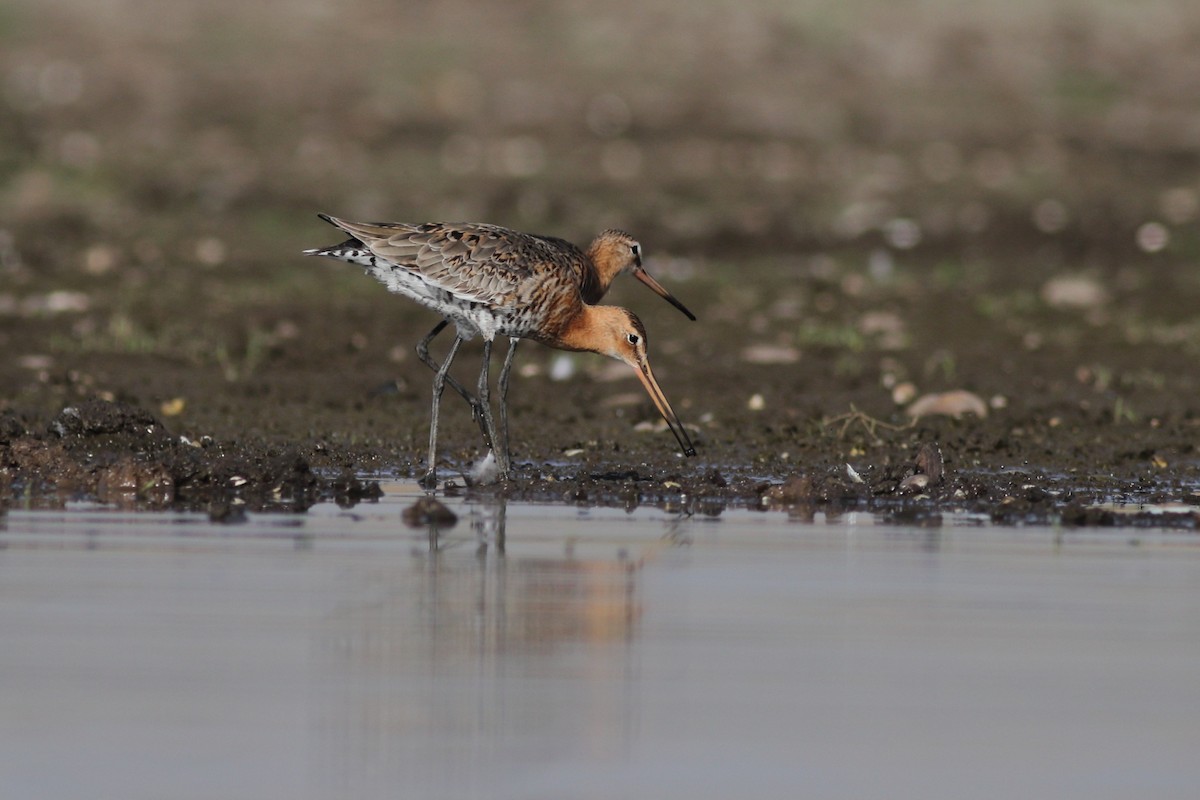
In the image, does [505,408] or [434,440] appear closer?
[434,440]

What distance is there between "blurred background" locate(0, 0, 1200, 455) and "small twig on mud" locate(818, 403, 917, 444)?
110 cm

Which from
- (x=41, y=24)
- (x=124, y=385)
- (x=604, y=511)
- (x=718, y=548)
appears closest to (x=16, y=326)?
(x=124, y=385)

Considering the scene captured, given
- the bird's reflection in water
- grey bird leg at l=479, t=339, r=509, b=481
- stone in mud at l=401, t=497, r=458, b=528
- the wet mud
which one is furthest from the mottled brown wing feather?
the bird's reflection in water

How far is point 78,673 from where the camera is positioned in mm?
5449

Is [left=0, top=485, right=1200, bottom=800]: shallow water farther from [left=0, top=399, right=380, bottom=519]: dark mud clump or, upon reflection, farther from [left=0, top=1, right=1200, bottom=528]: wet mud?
[left=0, top=1, right=1200, bottom=528]: wet mud

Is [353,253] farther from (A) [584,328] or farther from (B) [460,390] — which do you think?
(A) [584,328]

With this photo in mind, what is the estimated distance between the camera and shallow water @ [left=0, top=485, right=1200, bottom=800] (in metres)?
4.61

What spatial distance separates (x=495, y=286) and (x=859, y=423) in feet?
7.48

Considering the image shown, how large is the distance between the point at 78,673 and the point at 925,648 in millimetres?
2240

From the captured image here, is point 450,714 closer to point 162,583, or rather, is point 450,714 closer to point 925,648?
point 925,648

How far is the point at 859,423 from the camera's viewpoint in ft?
38.4

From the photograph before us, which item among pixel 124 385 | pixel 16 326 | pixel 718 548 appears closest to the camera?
pixel 718 548

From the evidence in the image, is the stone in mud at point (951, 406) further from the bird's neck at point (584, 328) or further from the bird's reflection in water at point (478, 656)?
the bird's reflection in water at point (478, 656)

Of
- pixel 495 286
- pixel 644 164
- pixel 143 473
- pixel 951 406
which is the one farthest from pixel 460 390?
pixel 644 164
